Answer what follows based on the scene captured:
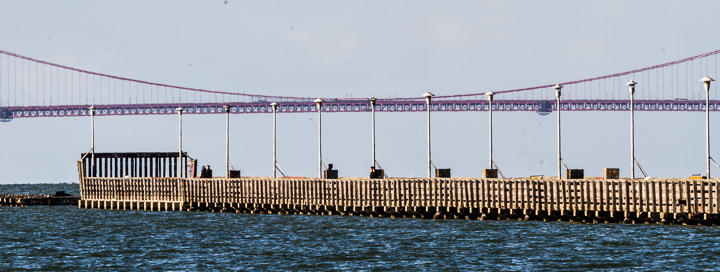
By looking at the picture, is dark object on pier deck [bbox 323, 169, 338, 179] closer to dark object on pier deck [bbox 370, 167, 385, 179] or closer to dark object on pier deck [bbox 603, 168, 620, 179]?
dark object on pier deck [bbox 370, 167, 385, 179]

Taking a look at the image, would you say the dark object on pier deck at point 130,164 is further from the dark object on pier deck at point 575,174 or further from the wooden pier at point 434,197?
the dark object on pier deck at point 575,174

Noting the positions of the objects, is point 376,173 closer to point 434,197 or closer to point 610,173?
point 434,197

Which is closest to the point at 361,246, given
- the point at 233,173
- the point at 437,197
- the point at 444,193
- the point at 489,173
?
the point at 444,193

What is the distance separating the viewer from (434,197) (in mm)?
49312

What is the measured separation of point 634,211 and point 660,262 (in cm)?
921

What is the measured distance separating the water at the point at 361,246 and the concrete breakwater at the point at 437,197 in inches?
27.9

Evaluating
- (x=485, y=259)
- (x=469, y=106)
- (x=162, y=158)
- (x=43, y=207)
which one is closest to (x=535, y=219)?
(x=485, y=259)

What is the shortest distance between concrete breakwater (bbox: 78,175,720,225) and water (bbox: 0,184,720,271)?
2.33 ft

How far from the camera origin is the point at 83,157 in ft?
220

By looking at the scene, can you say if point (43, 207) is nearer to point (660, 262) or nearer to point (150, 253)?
point (150, 253)

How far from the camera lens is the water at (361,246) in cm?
3381

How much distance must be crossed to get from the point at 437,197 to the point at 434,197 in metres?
0.16

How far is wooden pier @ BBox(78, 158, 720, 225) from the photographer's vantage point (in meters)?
40.9

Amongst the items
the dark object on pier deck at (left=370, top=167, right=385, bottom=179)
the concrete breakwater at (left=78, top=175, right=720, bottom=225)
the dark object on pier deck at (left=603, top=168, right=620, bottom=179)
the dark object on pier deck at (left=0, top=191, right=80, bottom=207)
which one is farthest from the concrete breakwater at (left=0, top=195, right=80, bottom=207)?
the dark object on pier deck at (left=603, top=168, right=620, bottom=179)
